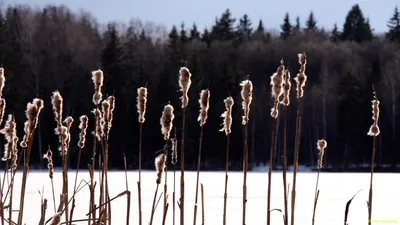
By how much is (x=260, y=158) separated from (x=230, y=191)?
2208cm

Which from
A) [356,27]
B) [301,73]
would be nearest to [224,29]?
[356,27]

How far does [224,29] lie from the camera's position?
140 ft

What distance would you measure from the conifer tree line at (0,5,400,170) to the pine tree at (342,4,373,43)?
714 cm

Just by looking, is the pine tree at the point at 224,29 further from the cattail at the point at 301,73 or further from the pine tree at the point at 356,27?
the cattail at the point at 301,73

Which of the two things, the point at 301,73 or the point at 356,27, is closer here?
the point at 301,73

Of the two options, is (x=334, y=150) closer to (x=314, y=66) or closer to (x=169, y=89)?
(x=314, y=66)

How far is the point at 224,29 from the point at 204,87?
42.9 feet

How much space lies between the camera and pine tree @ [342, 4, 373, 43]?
144 ft

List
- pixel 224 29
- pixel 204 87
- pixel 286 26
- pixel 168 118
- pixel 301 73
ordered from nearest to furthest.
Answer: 1. pixel 168 118
2. pixel 301 73
3. pixel 204 87
4. pixel 224 29
5. pixel 286 26

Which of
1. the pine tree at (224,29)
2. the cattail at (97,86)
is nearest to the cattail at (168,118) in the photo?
the cattail at (97,86)

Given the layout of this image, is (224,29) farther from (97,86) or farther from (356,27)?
(97,86)

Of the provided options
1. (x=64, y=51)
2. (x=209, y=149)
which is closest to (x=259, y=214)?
(x=209, y=149)

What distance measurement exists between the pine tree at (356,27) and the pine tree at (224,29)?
900 centimetres

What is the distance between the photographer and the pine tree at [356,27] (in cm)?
4378
